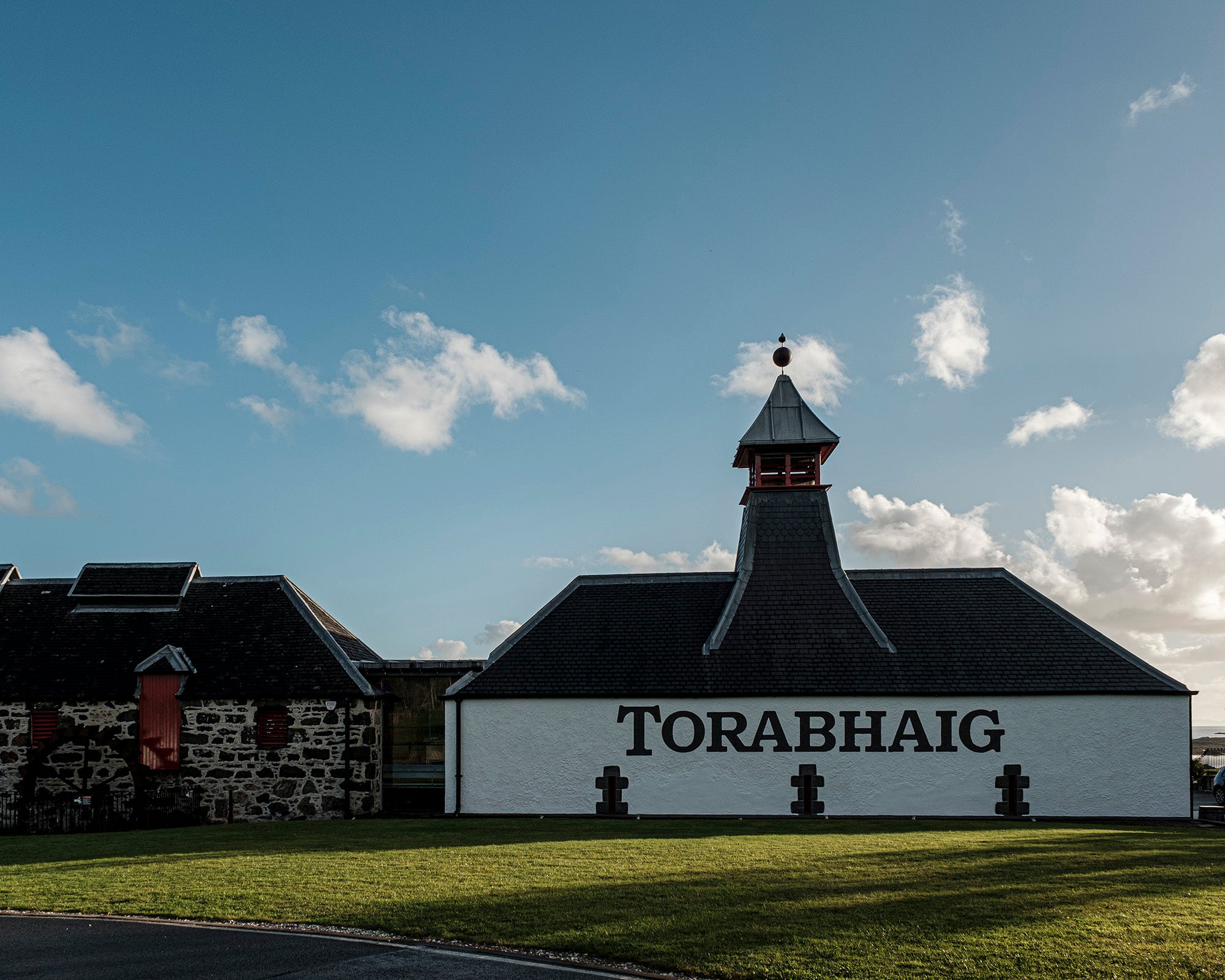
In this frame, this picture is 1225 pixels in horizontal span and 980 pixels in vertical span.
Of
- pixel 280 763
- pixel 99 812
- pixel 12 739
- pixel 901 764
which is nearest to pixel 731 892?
pixel 901 764

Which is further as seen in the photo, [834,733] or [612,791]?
[612,791]

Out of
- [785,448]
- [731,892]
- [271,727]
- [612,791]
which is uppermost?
[785,448]

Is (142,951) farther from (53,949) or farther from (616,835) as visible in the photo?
(616,835)

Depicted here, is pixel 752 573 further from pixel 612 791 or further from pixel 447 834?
pixel 447 834

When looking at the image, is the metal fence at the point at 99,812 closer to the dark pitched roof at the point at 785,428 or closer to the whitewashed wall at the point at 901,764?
the whitewashed wall at the point at 901,764

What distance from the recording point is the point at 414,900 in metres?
9.92

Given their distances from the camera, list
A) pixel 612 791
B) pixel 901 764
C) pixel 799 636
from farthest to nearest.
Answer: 1. pixel 799 636
2. pixel 612 791
3. pixel 901 764

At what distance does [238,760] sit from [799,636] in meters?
13.4

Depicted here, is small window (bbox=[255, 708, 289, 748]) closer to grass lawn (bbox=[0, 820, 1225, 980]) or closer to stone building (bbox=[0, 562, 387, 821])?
stone building (bbox=[0, 562, 387, 821])

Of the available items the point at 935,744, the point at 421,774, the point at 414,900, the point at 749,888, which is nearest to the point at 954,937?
the point at 749,888

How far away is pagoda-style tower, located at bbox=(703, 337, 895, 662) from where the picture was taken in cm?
2181

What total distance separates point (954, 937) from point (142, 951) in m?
7.09

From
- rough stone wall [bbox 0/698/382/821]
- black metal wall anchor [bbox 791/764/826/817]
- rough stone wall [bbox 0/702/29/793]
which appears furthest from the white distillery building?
rough stone wall [bbox 0/702/29/793]

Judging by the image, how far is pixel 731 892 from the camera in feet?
33.8
